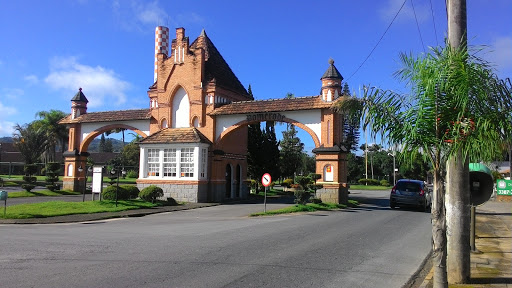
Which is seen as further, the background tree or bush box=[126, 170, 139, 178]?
bush box=[126, 170, 139, 178]

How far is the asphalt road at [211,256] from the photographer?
21.9ft

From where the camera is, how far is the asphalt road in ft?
21.9

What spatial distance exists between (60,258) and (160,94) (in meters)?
21.5

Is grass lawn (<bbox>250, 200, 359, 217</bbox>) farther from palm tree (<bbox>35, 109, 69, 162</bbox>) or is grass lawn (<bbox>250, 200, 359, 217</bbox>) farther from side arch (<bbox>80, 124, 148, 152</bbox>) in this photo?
palm tree (<bbox>35, 109, 69, 162</bbox>)

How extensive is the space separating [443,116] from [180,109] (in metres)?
24.1

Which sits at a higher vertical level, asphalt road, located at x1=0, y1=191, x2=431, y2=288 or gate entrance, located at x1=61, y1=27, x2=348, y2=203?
gate entrance, located at x1=61, y1=27, x2=348, y2=203

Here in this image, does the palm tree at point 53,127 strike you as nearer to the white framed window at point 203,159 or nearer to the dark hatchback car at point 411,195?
the white framed window at point 203,159

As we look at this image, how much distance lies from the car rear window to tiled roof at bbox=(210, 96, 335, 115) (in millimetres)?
5736

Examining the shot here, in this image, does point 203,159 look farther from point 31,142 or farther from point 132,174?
point 132,174

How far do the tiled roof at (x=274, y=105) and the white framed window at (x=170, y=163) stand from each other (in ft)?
12.0

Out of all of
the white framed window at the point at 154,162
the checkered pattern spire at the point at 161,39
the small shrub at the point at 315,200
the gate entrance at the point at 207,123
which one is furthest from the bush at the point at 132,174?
the small shrub at the point at 315,200

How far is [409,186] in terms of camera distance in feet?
71.9

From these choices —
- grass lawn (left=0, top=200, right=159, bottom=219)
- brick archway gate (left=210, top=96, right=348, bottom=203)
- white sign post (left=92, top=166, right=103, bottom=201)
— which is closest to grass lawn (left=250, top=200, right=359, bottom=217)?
brick archway gate (left=210, top=96, right=348, bottom=203)

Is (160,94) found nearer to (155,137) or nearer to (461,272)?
(155,137)
